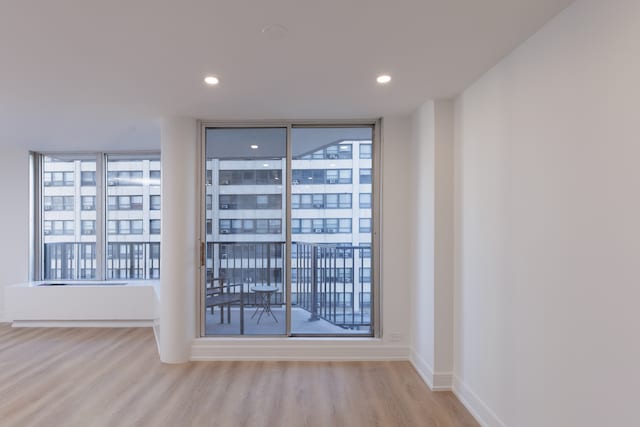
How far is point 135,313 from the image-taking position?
484 cm

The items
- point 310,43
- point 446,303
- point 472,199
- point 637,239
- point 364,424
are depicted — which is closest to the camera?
point 637,239

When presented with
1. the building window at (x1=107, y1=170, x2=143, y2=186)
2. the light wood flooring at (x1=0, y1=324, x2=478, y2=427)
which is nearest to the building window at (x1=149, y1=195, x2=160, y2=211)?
the building window at (x1=107, y1=170, x2=143, y2=186)

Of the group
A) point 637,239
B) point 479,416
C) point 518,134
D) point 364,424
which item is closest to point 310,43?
point 518,134

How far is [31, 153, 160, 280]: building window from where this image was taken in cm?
523

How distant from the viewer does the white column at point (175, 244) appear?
11.8 feet

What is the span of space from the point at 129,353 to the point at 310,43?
365 centimetres

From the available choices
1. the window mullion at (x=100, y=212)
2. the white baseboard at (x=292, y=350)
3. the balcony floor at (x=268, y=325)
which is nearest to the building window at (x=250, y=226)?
the balcony floor at (x=268, y=325)

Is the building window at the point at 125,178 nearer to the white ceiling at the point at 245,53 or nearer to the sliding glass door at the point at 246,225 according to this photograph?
the white ceiling at the point at 245,53

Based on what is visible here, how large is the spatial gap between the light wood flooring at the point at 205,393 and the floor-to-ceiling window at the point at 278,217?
1.86ft

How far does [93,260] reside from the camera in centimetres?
527

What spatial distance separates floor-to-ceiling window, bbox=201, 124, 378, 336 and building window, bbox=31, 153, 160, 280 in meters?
1.86

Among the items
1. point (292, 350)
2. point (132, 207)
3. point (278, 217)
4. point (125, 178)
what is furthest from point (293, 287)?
point (125, 178)

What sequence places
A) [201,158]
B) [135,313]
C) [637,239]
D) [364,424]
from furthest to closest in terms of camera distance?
[135,313]
[201,158]
[364,424]
[637,239]

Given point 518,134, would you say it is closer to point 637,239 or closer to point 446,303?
point 637,239
